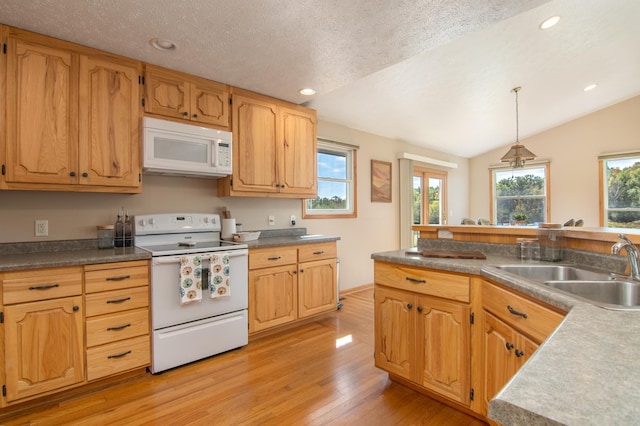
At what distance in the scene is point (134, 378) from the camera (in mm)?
2229

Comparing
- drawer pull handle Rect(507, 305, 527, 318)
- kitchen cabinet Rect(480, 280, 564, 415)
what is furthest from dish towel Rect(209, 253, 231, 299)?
drawer pull handle Rect(507, 305, 527, 318)

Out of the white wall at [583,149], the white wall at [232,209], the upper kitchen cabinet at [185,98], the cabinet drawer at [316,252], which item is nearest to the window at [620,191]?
the white wall at [583,149]

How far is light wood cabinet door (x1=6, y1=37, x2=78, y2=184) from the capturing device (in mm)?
2012

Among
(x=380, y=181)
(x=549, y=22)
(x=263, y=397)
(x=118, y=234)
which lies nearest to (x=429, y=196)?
(x=380, y=181)

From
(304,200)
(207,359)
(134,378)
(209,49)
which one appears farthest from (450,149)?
(134,378)

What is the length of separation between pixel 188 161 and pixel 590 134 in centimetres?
686

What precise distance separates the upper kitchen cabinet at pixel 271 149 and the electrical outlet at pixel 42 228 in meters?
1.34

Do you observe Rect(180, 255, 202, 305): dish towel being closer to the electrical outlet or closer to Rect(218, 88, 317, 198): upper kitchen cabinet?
Rect(218, 88, 317, 198): upper kitchen cabinet

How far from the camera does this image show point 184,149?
2.66m

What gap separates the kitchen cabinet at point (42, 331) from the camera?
1801mm

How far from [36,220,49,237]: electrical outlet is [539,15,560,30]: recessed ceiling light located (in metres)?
4.49

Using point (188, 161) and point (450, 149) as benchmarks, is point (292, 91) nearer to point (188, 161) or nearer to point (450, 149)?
point (188, 161)

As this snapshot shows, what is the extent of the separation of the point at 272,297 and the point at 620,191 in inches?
247

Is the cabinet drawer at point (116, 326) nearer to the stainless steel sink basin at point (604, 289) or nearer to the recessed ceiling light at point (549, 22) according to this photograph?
the stainless steel sink basin at point (604, 289)
